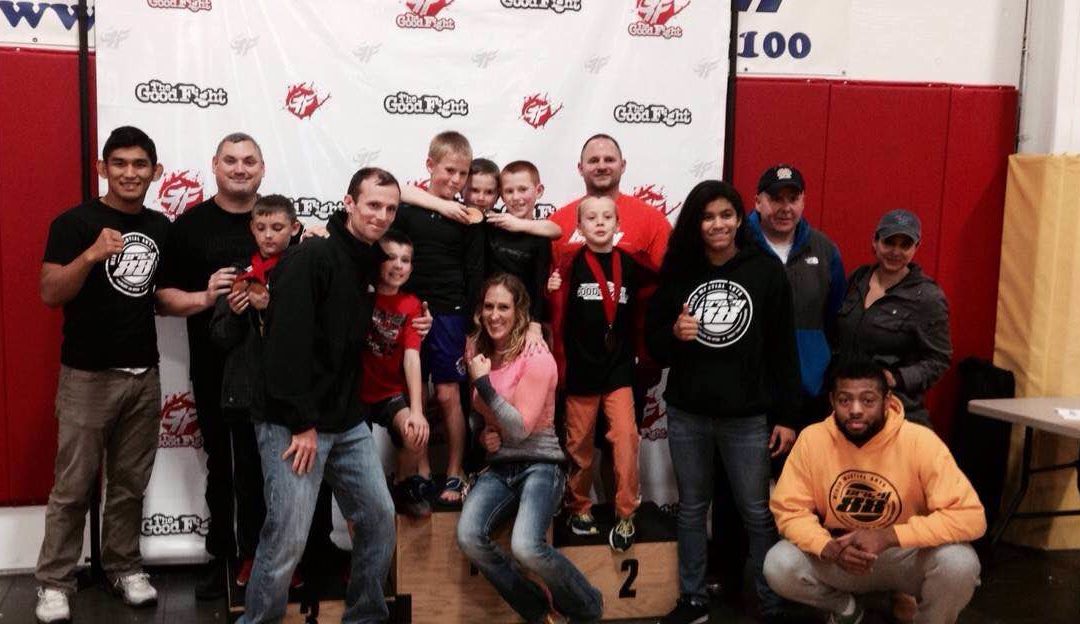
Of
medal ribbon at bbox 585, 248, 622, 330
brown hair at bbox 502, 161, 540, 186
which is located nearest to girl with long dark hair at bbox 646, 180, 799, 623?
medal ribbon at bbox 585, 248, 622, 330

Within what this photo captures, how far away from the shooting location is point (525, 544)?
11.2ft

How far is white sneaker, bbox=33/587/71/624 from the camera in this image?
359 cm

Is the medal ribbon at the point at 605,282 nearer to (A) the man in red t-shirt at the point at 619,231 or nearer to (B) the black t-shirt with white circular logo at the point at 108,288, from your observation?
(A) the man in red t-shirt at the point at 619,231

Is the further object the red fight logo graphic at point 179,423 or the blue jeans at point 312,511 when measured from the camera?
the red fight logo graphic at point 179,423

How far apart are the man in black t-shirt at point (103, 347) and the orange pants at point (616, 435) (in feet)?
5.30

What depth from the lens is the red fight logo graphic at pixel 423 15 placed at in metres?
4.19

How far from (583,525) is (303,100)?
213cm

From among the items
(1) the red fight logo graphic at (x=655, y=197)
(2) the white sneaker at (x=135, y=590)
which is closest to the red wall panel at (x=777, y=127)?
(1) the red fight logo graphic at (x=655, y=197)

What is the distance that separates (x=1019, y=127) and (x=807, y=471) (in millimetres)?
2477

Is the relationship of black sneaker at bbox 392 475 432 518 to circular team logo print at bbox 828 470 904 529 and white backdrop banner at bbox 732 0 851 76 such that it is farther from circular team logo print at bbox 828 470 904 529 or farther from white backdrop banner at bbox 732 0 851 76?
white backdrop banner at bbox 732 0 851 76

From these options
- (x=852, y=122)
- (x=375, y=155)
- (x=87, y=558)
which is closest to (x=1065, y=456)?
(x=852, y=122)

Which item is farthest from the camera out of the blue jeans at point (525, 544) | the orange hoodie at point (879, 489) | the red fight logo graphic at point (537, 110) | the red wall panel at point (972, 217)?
the red wall panel at point (972, 217)

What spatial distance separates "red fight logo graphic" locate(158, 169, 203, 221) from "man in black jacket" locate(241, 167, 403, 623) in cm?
121

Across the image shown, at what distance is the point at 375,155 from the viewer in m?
4.23
